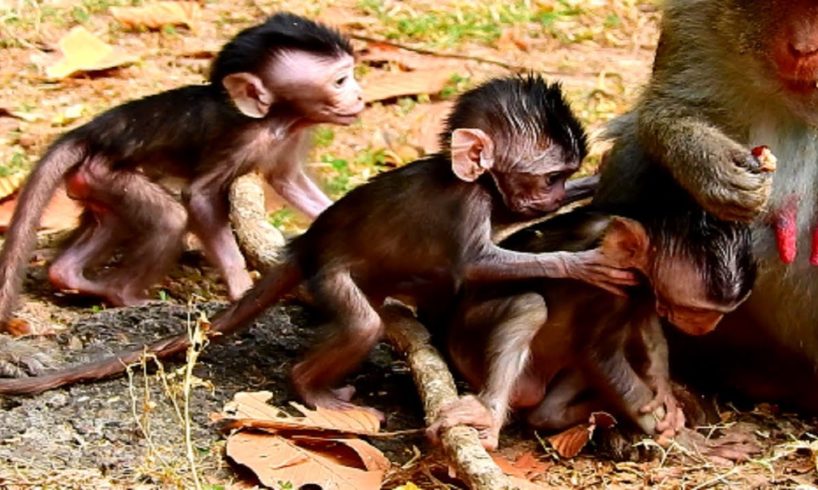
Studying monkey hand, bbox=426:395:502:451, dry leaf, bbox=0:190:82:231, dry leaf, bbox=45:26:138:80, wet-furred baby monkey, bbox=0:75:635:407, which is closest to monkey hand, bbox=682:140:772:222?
wet-furred baby monkey, bbox=0:75:635:407

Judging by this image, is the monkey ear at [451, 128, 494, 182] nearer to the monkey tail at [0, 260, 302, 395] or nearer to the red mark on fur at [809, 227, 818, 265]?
the monkey tail at [0, 260, 302, 395]

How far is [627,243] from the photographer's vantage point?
4922 millimetres

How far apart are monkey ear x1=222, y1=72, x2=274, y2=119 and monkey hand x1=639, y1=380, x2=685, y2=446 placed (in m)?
2.31

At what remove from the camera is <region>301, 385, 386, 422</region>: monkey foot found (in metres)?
5.20

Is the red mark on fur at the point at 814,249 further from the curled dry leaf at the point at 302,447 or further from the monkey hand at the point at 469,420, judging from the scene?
the curled dry leaf at the point at 302,447

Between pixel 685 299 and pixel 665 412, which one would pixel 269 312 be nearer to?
pixel 665 412

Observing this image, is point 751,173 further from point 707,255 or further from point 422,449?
point 422,449

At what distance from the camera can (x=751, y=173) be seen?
482 centimetres

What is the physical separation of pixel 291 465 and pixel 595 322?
3.65 ft

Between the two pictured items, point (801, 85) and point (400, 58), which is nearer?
point (801, 85)

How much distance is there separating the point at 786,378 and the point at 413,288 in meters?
1.39

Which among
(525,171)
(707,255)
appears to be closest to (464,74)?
(525,171)

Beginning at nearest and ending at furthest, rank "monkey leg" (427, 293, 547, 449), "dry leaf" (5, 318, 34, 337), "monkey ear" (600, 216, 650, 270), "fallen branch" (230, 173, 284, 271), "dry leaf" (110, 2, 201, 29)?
"monkey leg" (427, 293, 547, 449)
"monkey ear" (600, 216, 650, 270)
"dry leaf" (5, 318, 34, 337)
"fallen branch" (230, 173, 284, 271)
"dry leaf" (110, 2, 201, 29)

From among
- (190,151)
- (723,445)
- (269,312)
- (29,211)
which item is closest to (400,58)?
(190,151)
